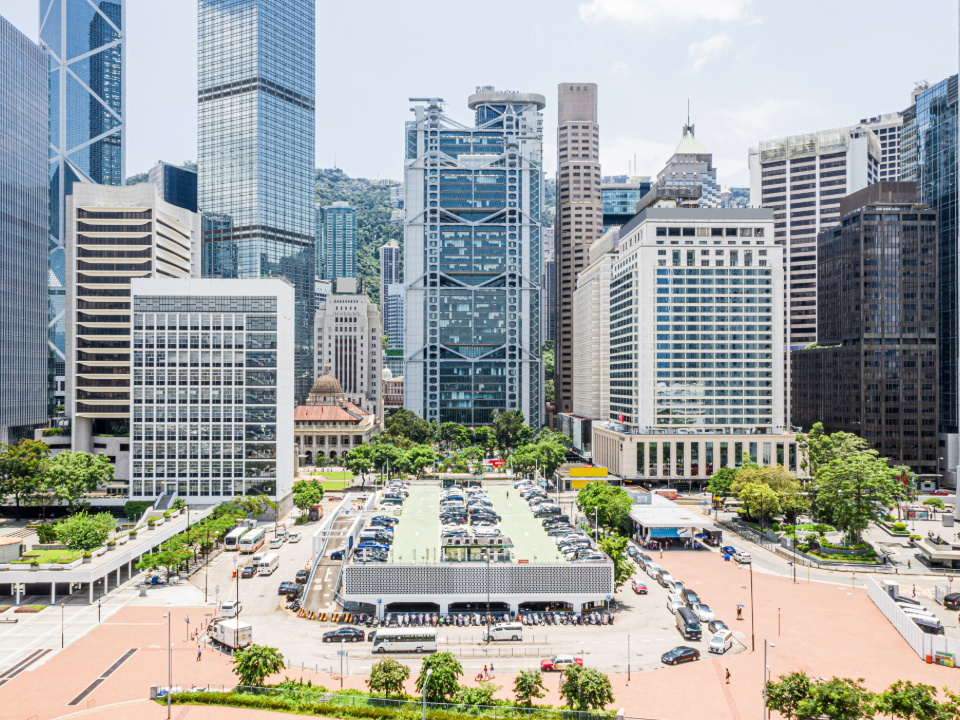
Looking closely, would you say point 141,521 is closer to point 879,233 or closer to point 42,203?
point 42,203

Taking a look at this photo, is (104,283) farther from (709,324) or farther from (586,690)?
(586,690)

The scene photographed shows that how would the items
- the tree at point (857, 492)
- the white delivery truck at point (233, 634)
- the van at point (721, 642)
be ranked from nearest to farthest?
the van at point (721, 642)
the white delivery truck at point (233, 634)
the tree at point (857, 492)

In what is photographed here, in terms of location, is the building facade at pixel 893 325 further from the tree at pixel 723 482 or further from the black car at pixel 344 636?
the black car at pixel 344 636

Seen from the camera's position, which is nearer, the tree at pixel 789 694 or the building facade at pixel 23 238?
the tree at pixel 789 694

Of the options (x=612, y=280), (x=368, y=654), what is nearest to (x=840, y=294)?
(x=612, y=280)

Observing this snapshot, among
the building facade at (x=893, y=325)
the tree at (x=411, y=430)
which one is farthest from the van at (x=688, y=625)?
the tree at (x=411, y=430)

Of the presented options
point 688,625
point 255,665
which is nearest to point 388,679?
point 255,665

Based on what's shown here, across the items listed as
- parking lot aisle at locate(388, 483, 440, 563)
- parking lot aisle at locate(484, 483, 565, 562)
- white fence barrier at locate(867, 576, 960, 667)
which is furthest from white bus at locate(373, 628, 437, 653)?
white fence barrier at locate(867, 576, 960, 667)

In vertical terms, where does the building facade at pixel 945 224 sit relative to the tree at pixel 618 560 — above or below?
above
